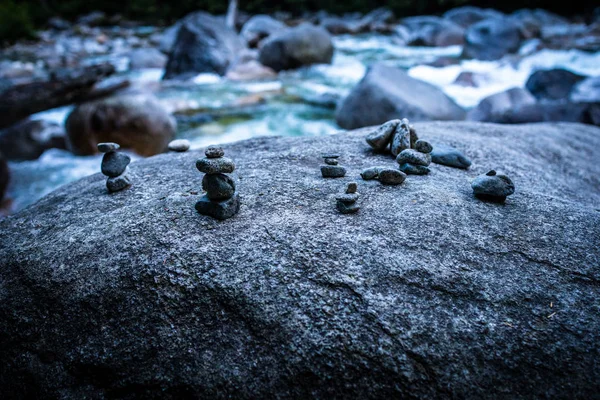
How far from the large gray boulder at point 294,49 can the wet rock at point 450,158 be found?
8328 millimetres

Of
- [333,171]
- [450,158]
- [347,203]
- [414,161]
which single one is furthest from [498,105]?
[347,203]

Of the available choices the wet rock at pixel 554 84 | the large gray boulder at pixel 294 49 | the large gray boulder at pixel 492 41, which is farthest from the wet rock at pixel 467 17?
the wet rock at pixel 554 84

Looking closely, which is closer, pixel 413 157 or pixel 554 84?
pixel 413 157

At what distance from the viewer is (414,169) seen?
1.91 meters

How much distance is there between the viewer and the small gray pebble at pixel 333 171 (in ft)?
6.00

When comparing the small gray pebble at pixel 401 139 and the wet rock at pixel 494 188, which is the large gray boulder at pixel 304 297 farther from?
the small gray pebble at pixel 401 139

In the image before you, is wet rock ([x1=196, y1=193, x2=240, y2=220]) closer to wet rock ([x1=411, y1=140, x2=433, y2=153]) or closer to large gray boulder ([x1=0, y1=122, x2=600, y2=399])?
large gray boulder ([x1=0, y1=122, x2=600, y2=399])

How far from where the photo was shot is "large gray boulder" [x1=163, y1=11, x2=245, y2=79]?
906cm

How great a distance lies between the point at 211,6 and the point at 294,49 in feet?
66.6

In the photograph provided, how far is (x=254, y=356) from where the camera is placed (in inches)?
41.8

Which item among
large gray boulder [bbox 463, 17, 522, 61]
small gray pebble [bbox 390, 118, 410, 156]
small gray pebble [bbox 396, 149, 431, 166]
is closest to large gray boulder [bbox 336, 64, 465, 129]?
small gray pebble [bbox 390, 118, 410, 156]

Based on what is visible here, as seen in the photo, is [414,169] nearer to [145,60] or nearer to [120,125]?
[120,125]

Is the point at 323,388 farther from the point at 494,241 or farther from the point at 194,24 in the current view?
the point at 194,24

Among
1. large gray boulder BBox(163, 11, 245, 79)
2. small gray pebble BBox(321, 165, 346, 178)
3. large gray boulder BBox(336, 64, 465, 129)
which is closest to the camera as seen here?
small gray pebble BBox(321, 165, 346, 178)
